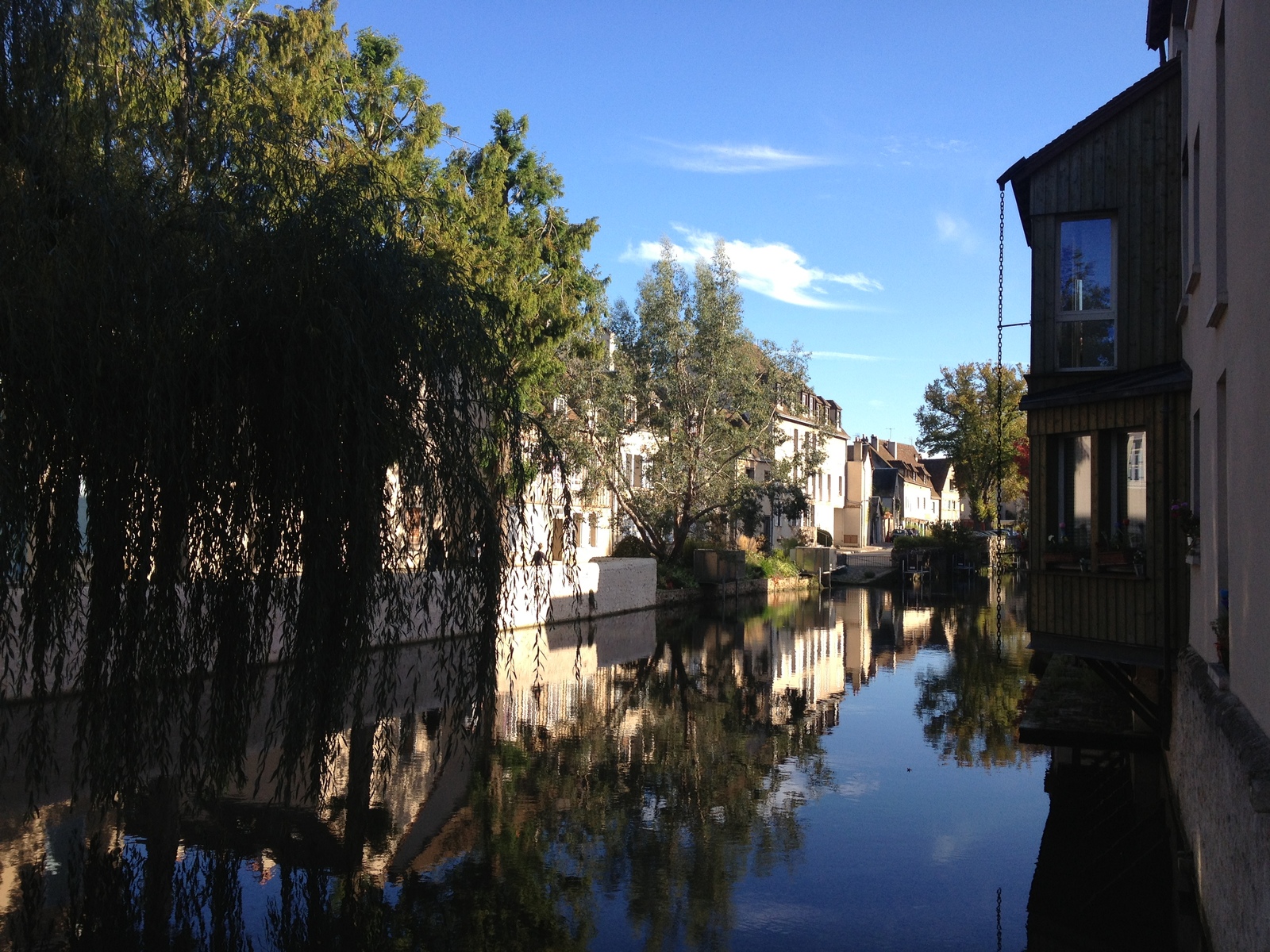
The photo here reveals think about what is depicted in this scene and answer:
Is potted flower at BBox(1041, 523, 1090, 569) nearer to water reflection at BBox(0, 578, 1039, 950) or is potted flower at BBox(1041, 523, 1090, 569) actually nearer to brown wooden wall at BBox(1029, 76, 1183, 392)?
brown wooden wall at BBox(1029, 76, 1183, 392)

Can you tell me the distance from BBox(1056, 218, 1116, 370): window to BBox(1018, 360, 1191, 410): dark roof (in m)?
0.35

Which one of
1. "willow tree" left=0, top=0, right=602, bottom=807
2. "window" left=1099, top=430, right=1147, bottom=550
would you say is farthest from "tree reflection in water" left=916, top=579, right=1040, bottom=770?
"willow tree" left=0, top=0, right=602, bottom=807

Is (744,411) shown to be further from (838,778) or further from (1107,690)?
(838,778)

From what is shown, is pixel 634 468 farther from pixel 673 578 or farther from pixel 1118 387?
pixel 1118 387

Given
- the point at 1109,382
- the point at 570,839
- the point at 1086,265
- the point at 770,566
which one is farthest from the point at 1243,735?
the point at 770,566

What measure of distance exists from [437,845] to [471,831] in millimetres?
515

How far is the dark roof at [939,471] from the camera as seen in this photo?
106125 mm

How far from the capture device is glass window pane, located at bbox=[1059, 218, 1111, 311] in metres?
12.8

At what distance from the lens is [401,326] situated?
653cm

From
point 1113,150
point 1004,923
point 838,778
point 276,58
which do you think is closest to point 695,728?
point 838,778

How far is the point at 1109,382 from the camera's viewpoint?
11977 mm

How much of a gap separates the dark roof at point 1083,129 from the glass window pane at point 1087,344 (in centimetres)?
130

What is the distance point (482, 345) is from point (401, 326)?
0.64 metres

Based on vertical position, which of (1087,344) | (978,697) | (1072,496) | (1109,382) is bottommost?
(978,697)
